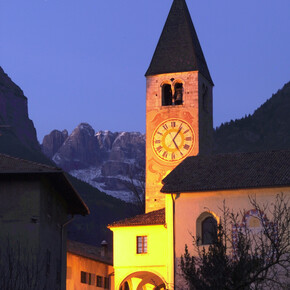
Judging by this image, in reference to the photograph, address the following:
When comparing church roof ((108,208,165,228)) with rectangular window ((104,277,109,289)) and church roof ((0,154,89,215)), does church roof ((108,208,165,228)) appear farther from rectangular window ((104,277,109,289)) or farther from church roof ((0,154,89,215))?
church roof ((0,154,89,215))

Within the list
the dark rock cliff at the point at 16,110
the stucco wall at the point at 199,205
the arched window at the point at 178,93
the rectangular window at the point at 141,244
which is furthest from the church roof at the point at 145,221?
the dark rock cliff at the point at 16,110

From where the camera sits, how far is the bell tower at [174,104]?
55.8 meters

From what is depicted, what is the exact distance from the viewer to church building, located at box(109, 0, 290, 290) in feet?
145

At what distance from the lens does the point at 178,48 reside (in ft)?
192

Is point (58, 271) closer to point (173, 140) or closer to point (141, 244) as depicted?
point (141, 244)

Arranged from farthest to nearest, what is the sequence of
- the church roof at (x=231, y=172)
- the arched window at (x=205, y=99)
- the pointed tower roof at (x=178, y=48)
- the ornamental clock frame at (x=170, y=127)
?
the arched window at (x=205, y=99) → the pointed tower roof at (x=178, y=48) → the ornamental clock frame at (x=170, y=127) → the church roof at (x=231, y=172)

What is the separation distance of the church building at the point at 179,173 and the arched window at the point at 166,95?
0.05 m

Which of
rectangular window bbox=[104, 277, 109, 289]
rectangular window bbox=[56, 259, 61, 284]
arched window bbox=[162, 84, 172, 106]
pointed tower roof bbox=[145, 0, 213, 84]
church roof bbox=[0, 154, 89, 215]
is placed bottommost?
rectangular window bbox=[104, 277, 109, 289]

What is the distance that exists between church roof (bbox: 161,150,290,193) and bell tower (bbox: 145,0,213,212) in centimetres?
712

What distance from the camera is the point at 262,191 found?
43312mm

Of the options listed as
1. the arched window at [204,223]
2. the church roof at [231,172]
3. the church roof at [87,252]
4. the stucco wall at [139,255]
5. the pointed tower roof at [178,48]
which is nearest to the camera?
the church roof at [231,172]

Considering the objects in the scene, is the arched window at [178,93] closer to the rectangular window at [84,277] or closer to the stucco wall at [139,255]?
the stucco wall at [139,255]

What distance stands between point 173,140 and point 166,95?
11.4 ft

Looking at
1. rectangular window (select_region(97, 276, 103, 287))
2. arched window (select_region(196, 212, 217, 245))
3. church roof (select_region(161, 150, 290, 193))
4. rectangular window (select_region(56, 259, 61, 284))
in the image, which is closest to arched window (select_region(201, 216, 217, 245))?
arched window (select_region(196, 212, 217, 245))
